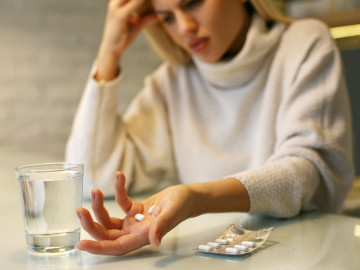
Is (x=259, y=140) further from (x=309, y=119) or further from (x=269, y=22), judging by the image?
(x=269, y=22)

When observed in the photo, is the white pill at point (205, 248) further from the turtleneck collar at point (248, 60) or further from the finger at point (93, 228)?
the turtleneck collar at point (248, 60)

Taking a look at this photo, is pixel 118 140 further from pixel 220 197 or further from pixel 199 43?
pixel 220 197

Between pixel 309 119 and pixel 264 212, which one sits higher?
pixel 309 119

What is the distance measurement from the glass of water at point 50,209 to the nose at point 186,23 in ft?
1.95

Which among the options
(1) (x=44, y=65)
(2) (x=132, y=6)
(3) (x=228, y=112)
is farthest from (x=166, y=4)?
(1) (x=44, y=65)

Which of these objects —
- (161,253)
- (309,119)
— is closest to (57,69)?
(309,119)

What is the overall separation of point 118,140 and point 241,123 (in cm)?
31

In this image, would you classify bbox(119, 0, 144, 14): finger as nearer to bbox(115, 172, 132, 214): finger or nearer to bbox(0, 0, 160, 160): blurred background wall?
bbox(115, 172, 132, 214): finger

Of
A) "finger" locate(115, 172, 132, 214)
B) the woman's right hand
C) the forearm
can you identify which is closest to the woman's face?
the woman's right hand

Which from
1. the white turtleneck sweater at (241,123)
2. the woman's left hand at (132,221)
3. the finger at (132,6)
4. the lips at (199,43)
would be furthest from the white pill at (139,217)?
the finger at (132,6)

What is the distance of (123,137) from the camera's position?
124cm

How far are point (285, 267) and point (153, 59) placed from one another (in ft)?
6.80

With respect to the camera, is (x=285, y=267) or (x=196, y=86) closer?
(x=285, y=267)

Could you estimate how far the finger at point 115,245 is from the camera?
1.82ft
